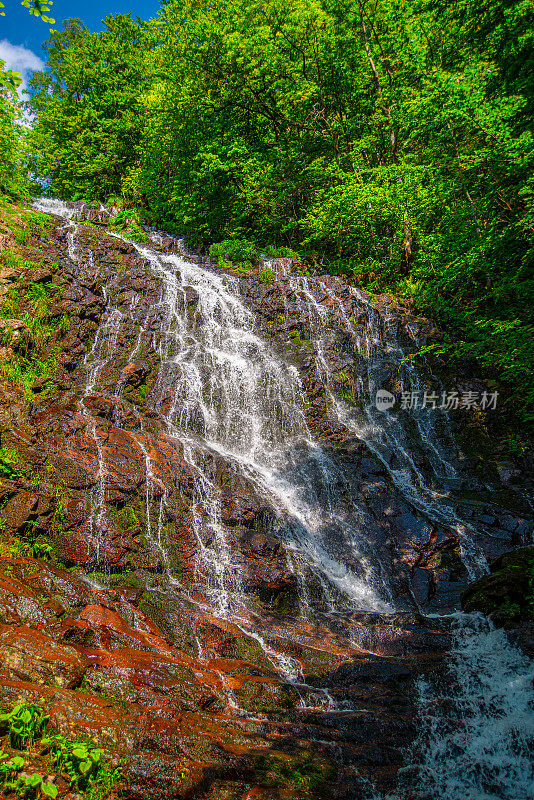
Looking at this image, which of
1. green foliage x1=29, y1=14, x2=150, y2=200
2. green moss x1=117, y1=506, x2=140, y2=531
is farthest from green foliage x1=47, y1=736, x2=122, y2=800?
green foliage x1=29, y1=14, x2=150, y2=200

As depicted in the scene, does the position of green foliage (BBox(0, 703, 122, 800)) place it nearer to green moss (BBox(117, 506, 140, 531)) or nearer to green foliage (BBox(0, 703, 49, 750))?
green foliage (BBox(0, 703, 49, 750))

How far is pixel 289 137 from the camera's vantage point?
70.2ft

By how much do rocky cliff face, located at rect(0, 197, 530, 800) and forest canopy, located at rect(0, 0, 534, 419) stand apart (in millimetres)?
3423

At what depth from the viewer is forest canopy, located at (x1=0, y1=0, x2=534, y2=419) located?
14.2m

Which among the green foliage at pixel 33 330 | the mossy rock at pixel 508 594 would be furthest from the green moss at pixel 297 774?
the green foliage at pixel 33 330

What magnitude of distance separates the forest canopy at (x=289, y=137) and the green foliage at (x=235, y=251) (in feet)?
8.20

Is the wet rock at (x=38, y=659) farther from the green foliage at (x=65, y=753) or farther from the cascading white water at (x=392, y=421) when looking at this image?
the cascading white water at (x=392, y=421)

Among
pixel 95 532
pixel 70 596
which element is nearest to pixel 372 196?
pixel 95 532

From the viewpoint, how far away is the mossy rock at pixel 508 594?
258 inches

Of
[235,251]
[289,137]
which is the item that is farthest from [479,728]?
[289,137]

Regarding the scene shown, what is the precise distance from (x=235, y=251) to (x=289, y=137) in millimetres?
7591

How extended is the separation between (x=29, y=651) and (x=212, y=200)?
73.1ft

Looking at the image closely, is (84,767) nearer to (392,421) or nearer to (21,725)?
(21,725)

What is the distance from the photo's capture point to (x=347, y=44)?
18.6 m
